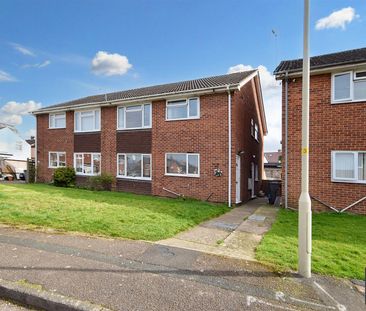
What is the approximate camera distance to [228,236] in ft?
22.0

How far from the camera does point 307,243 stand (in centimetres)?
420

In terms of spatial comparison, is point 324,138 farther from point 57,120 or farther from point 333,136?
point 57,120

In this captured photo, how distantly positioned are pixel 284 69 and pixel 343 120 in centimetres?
308

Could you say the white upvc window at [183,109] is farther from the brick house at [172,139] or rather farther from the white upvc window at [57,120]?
the white upvc window at [57,120]

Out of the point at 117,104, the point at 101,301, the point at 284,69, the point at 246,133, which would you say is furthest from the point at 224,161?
the point at 101,301

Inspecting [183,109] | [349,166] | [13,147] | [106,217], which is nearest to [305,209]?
[106,217]

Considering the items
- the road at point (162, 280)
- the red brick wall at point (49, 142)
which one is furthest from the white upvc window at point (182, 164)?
the road at point (162, 280)

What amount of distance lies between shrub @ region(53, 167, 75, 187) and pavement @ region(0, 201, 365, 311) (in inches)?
472

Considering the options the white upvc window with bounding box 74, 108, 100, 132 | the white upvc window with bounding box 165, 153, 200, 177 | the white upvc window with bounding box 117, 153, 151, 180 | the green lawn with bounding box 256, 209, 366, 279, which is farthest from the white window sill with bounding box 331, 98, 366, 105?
the white upvc window with bounding box 74, 108, 100, 132

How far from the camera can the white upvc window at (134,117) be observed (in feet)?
48.3

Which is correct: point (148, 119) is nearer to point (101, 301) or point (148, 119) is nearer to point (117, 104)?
point (117, 104)

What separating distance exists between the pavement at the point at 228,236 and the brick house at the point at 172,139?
10.4 feet

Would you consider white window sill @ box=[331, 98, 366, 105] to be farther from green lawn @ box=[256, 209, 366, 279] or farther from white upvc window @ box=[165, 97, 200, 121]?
white upvc window @ box=[165, 97, 200, 121]

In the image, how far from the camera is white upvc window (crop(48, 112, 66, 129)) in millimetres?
18442
